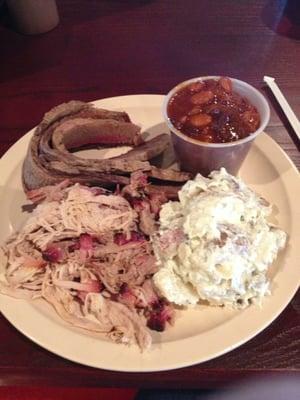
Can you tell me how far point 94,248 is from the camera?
1.33m

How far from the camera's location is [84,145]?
167cm

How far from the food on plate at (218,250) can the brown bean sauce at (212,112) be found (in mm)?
200

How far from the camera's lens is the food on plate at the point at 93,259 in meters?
1.22

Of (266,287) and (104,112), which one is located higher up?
(104,112)

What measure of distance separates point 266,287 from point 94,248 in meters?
0.48

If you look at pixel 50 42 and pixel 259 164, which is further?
pixel 50 42

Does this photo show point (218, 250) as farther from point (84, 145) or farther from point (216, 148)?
point (84, 145)

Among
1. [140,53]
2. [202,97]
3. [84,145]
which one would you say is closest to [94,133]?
[84,145]

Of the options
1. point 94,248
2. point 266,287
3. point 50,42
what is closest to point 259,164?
point 266,287

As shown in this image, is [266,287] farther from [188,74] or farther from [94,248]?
[188,74]

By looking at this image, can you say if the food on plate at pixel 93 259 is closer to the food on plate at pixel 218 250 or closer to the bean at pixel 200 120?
the food on plate at pixel 218 250

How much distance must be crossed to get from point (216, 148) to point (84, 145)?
51cm

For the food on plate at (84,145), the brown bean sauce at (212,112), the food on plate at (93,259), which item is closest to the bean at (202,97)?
the brown bean sauce at (212,112)

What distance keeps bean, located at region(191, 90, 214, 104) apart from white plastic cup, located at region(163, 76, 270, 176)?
0.06 meters
